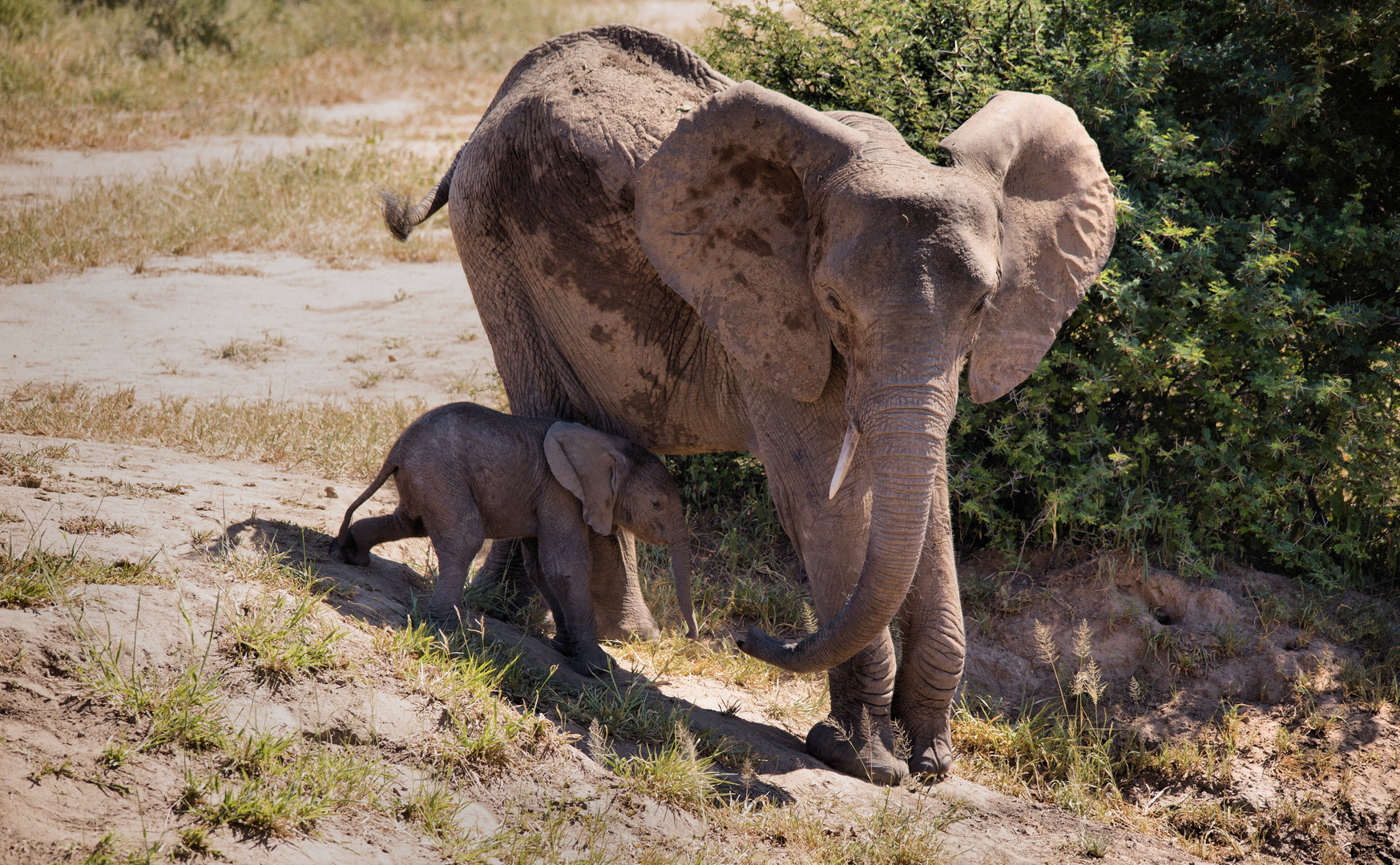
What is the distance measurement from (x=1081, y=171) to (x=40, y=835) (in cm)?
415

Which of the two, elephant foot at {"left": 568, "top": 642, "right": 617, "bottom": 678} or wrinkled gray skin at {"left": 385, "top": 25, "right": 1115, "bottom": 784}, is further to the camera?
elephant foot at {"left": 568, "top": 642, "right": 617, "bottom": 678}

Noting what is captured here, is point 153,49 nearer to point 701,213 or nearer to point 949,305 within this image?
point 701,213

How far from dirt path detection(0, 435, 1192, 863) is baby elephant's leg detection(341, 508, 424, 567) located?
0.32 feet

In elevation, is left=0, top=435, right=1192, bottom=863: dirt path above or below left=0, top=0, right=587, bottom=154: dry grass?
below

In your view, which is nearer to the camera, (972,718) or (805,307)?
(805,307)

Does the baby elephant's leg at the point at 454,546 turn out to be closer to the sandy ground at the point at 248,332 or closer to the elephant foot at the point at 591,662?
the elephant foot at the point at 591,662

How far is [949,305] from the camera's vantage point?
3.78 meters

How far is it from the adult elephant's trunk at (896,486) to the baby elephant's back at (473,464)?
1.84m

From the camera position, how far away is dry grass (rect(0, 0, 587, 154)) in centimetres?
1320

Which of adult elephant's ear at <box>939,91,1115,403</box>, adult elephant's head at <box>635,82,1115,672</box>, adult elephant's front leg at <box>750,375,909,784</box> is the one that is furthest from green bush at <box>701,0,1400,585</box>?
adult elephant's front leg at <box>750,375,909,784</box>

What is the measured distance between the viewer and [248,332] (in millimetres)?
8984

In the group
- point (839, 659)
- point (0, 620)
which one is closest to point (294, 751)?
point (0, 620)

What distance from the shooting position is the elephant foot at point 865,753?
451 centimetres

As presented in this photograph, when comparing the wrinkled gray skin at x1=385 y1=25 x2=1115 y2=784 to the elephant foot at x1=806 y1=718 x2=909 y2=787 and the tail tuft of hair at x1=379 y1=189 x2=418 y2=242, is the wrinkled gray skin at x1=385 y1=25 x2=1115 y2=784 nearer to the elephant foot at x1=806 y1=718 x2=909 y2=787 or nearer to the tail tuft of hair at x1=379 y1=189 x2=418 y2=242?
the elephant foot at x1=806 y1=718 x2=909 y2=787
